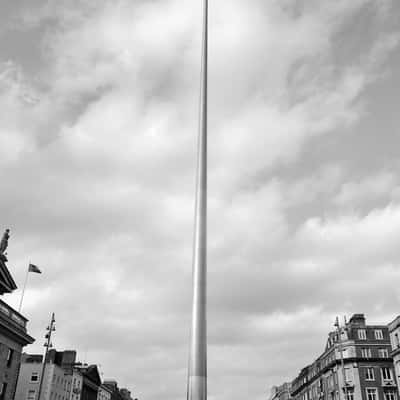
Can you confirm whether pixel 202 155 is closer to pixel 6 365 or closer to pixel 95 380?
pixel 6 365

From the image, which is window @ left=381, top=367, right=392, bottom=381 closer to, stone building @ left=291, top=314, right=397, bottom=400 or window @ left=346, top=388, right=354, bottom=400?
stone building @ left=291, top=314, right=397, bottom=400

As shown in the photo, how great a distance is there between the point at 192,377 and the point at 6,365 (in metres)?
47.0

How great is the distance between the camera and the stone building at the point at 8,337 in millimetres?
52719

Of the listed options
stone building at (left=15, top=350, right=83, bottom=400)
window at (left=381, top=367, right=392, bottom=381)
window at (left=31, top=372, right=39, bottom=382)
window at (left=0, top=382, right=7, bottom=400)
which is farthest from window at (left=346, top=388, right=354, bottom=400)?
window at (left=0, top=382, right=7, bottom=400)

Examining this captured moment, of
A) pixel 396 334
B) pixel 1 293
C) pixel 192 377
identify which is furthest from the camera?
pixel 396 334

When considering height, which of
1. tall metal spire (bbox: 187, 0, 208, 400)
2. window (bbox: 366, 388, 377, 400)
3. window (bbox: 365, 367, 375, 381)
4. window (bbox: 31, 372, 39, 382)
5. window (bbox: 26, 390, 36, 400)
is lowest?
tall metal spire (bbox: 187, 0, 208, 400)

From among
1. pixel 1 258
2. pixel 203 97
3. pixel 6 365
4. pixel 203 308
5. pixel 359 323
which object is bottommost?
pixel 203 308

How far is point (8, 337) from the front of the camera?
179 feet

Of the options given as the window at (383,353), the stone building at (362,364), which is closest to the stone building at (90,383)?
the stone building at (362,364)

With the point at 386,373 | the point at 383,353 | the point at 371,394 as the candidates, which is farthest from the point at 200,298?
the point at 386,373

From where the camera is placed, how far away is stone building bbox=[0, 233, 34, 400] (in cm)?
5272

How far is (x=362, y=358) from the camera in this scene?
3401 inches

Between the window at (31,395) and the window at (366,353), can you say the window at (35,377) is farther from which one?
the window at (366,353)

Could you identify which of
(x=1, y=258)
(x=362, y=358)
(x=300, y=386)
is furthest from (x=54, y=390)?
(x=300, y=386)
